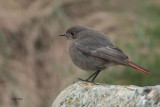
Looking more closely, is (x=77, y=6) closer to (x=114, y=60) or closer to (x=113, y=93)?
(x=114, y=60)

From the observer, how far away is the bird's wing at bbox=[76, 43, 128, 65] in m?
5.40

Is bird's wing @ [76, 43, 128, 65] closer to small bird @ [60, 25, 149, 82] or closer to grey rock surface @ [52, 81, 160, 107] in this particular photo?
small bird @ [60, 25, 149, 82]

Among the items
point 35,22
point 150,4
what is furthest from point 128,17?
point 35,22

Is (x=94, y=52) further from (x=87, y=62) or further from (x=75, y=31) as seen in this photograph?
(x=75, y=31)

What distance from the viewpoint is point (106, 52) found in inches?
217

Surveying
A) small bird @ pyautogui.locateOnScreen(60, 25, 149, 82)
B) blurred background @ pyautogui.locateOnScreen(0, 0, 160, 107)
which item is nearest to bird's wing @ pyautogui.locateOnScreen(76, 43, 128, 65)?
small bird @ pyautogui.locateOnScreen(60, 25, 149, 82)

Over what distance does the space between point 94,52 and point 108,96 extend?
1.55 m

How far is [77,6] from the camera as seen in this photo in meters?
10.2

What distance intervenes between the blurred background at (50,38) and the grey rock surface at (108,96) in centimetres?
368

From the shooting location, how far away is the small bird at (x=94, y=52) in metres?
5.46

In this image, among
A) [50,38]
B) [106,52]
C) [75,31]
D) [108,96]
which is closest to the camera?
[108,96]

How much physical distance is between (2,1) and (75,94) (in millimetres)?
5493

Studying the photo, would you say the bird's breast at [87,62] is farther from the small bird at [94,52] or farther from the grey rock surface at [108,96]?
the grey rock surface at [108,96]

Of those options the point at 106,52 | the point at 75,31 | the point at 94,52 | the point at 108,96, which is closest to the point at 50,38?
the point at 75,31
